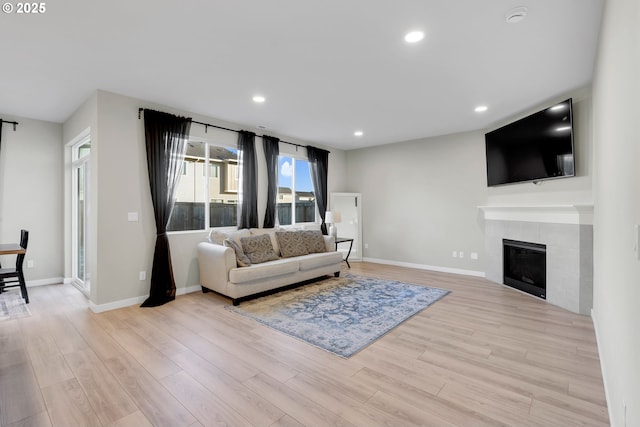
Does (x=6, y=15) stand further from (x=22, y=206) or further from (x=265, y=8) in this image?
(x=22, y=206)

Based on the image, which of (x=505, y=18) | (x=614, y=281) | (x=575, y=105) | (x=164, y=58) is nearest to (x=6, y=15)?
(x=164, y=58)

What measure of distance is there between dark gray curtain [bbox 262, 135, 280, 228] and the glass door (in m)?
2.68

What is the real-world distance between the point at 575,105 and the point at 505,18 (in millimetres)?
2384

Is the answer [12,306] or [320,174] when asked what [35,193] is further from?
[320,174]

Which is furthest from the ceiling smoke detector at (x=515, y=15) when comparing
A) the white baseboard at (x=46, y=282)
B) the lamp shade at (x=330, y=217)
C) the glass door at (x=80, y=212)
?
the white baseboard at (x=46, y=282)

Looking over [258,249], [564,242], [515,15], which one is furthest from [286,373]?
[564,242]

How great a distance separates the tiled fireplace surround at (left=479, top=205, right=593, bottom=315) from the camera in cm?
357

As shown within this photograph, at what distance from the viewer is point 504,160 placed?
4.81 metres

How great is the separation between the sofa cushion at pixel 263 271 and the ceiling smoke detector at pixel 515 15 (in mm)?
3634

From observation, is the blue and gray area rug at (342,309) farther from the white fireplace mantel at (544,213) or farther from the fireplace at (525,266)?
the white fireplace mantel at (544,213)

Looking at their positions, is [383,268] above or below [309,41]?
below

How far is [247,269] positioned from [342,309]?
1341 millimetres

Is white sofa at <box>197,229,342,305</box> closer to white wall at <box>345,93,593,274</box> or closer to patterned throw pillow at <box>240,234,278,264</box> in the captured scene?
patterned throw pillow at <box>240,234,278,264</box>

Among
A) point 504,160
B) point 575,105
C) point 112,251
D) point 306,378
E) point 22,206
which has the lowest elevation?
point 306,378
